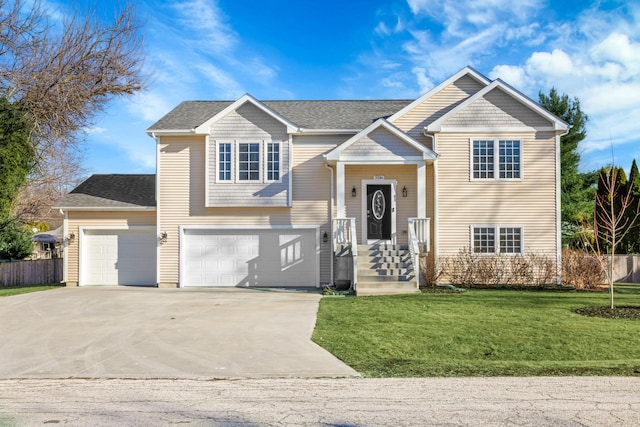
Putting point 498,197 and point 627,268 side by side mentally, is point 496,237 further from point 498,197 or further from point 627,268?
point 627,268

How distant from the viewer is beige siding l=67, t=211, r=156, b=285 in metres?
17.5

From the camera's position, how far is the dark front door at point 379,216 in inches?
683

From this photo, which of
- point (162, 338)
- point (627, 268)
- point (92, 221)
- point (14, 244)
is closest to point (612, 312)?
point (162, 338)

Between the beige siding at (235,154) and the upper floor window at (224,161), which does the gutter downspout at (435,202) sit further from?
the upper floor window at (224,161)

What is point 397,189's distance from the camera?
57.2 ft

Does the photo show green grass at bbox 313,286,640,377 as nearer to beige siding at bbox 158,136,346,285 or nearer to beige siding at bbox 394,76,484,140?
beige siding at bbox 158,136,346,285

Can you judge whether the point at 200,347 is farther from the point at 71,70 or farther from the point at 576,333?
the point at 71,70

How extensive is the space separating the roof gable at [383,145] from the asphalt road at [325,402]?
10742mm

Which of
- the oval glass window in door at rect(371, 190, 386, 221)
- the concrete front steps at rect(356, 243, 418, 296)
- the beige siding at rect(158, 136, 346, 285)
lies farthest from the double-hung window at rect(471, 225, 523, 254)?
the beige siding at rect(158, 136, 346, 285)

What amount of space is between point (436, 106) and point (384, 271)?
259 inches

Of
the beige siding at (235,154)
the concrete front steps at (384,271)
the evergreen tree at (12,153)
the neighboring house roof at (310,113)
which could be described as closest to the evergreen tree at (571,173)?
the neighboring house roof at (310,113)

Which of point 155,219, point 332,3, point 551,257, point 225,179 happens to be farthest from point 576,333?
point 332,3

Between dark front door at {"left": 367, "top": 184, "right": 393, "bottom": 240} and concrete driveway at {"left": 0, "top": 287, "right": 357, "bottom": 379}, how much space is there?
3997 millimetres

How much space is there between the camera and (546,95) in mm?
32781
